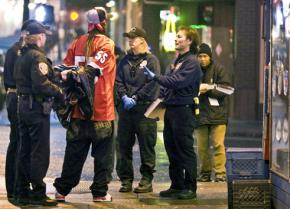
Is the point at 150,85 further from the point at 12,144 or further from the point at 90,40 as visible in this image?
the point at 12,144

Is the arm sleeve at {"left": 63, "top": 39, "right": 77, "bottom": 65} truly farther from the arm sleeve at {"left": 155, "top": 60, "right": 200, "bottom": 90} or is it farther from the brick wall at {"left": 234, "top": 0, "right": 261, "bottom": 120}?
the brick wall at {"left": 234, "top": 0, "right": 261, "bottom": 120}

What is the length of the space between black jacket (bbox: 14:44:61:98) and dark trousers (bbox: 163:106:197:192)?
1.52 m

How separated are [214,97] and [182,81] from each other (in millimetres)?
1676

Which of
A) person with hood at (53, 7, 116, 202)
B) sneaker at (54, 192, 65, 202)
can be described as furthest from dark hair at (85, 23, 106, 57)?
sneaker at (54, 192, 65, 202)

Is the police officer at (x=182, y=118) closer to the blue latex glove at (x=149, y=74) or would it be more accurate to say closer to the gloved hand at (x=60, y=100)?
the blue latex glove at (x=149, y=74)

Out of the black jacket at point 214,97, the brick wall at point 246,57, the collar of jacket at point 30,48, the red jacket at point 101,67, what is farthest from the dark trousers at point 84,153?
the brick wall at point 246,57

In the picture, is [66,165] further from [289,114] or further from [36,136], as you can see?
[289,114]

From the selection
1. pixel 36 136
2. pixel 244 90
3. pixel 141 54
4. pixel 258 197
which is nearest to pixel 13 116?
pixel 36 136

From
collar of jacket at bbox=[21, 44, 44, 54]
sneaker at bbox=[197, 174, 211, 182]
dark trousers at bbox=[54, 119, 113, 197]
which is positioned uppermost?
collar of jacket at bbox=[21, 44, 44, 54]

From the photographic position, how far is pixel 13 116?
8820mm

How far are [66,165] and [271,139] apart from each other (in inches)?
92.4

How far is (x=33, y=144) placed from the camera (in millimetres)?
8289

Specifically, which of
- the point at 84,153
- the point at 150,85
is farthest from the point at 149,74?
the point at 84,153

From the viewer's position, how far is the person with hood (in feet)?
27.9
